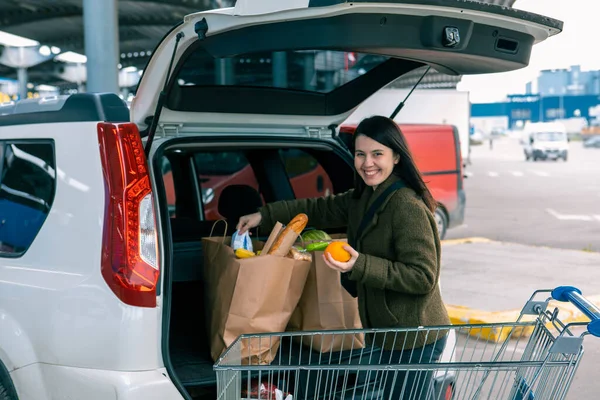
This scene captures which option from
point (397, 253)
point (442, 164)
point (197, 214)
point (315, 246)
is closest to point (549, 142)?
point (442, 164)

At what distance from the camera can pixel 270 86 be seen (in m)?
3.38

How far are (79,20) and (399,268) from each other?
62.1 feet

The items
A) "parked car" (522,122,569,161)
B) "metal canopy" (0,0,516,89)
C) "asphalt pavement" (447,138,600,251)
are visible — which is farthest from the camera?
"parked car" (522,122,569,161)

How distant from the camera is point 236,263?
270 centimetres

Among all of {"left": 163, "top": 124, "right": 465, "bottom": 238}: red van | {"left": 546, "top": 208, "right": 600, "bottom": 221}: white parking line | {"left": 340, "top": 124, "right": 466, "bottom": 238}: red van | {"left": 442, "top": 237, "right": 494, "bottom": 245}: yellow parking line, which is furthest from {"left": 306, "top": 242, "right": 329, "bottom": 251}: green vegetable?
{"left": 546, "top": 208, "right": 600, "bottom": 221}: white parking line

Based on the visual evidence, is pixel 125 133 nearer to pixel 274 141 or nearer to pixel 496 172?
pixel 274 141

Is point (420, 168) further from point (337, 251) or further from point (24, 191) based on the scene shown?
point (337, 251)

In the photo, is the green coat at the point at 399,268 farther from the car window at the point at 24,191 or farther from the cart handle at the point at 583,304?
the car window at the point at 24,191

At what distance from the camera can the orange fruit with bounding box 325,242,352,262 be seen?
92.2 inches

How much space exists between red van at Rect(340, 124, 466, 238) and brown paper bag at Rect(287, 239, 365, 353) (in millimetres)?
7982

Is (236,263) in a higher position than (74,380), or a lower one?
higher

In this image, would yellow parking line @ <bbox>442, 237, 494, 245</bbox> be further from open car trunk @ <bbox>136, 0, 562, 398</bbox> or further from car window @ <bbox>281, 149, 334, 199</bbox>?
open car trunk @ <bbox>136, 0, 562, 398</bbox>

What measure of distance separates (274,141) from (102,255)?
3.86 ft

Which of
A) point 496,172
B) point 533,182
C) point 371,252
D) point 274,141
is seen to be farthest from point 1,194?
point 496,172
